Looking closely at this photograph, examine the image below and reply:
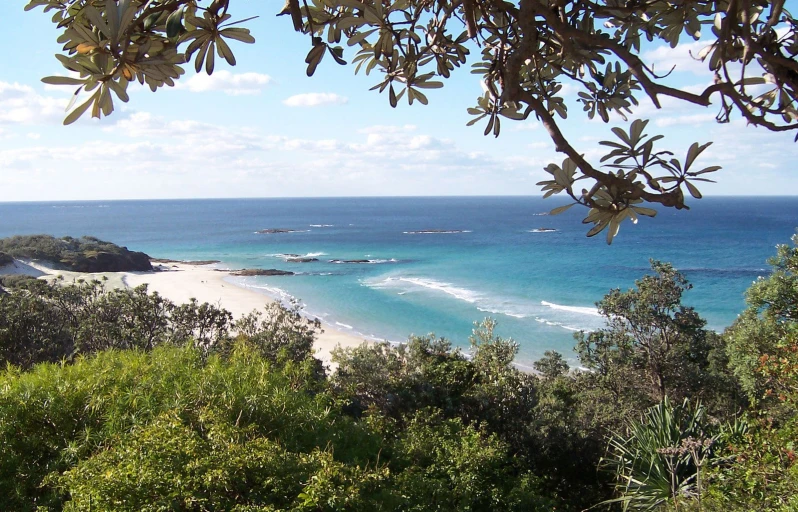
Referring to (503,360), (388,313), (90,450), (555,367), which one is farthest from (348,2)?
(388,313)

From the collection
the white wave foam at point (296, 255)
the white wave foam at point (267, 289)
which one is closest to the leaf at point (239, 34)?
the white wave foam at point (267, 289)

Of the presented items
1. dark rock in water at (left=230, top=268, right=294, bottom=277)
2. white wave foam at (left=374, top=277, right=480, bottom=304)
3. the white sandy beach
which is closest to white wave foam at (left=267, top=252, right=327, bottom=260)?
dark rock in water at (left=230, top=268, right=294, bottom=277)

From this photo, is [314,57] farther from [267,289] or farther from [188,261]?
[188,261]

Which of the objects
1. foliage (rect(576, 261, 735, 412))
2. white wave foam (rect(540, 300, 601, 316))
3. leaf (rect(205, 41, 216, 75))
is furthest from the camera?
white wave foam (rect(540, 300, 601, 316))

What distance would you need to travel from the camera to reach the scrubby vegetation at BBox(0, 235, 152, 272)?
123ft

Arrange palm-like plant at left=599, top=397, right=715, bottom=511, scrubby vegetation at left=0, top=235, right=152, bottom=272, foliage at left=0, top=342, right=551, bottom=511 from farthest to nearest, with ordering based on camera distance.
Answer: scrubby vegetation at left=0, top=235, right=152, bottom=272 → palm-like plant at left=599, top=397, right=715, bottom=511 → foliage at left=0, top=342, right=551, bottom=511

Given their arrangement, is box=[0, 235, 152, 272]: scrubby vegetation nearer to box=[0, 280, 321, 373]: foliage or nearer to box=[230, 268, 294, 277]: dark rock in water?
→ box=[230, 268, 294, 277]: dark rock in water

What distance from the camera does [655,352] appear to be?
10812mm

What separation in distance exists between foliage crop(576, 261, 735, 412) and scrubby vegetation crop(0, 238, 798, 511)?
0.04 m

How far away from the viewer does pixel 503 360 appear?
385 inches

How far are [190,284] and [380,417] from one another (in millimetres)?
28226

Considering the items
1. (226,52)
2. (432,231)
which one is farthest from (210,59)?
(432,231)

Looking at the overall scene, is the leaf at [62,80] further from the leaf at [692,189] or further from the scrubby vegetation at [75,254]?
the scrubby vegetation at [75,254]

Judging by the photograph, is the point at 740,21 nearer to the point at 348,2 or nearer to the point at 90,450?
the point at 348,2
